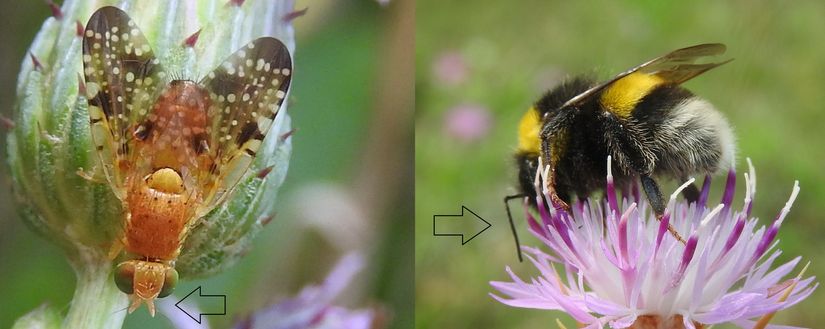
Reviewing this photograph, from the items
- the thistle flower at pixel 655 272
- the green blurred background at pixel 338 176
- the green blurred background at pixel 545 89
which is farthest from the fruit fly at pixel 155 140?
the green blurred background at pixel 545 89

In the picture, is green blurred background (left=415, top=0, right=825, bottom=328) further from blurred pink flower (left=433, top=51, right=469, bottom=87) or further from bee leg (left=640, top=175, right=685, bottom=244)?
bee leg (left=640, top=175, right=685, bottom=244)

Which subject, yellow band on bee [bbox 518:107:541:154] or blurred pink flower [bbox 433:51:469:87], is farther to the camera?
blurred pink flower [bbox 433:51:469:87]

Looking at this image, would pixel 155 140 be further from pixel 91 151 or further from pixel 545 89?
pixel 545 89

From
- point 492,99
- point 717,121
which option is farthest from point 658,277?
point 492,99

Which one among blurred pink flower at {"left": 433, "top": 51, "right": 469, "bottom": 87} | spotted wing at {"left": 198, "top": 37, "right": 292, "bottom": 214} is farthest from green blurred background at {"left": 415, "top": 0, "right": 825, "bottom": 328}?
spotted wing at {"left": 198, "top": 37, "right": 292, "bottom": 214}

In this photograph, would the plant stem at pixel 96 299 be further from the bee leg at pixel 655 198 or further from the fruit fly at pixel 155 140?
the bee leg at pixel 655 198

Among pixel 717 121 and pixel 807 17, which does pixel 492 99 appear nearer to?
pixel 807 17

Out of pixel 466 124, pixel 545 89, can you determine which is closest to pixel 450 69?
pixel 466 124
